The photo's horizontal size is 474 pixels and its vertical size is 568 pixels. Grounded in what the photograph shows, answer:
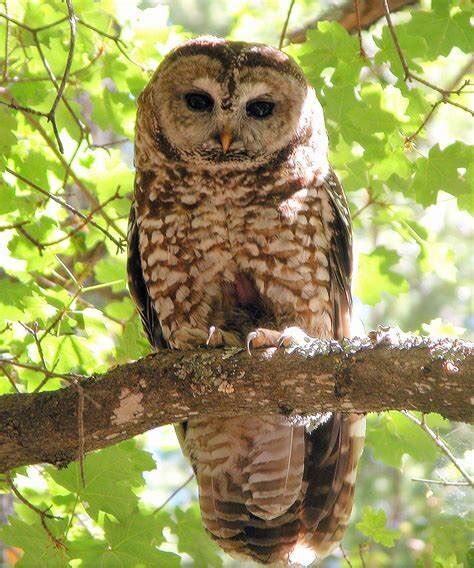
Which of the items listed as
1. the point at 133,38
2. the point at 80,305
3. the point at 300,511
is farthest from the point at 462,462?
the point at 133,38

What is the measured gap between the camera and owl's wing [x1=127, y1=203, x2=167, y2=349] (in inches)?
159

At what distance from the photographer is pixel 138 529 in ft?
11.1

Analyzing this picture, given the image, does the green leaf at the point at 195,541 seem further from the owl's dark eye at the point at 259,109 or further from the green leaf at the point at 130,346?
the owl's dark eye at the point at 259,109

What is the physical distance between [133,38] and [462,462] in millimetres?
2150

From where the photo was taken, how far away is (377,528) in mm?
3785

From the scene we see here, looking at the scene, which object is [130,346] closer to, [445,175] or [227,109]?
[227,109]

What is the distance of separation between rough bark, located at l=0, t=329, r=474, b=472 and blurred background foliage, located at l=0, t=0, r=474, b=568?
0.49 feet

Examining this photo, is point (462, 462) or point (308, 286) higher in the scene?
point (308, 286)

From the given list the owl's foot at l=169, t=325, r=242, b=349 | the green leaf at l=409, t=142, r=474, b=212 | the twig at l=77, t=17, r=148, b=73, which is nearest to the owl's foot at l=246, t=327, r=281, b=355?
the owl's foot at l=169, t=325, r=242, b=349

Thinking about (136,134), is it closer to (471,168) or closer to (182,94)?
(182,94)

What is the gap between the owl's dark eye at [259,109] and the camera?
4000 millimetres

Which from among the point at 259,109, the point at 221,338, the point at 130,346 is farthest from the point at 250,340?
the point at 259,109

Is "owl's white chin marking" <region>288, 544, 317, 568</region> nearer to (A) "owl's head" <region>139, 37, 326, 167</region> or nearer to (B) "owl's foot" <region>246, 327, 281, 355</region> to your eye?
(B) "owl's foot" <region>246, 327, 281, 355</region>

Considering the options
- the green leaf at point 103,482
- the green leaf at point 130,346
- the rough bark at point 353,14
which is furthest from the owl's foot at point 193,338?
the rough bark at point 353,14
